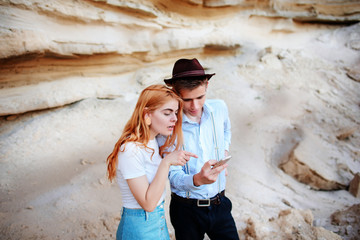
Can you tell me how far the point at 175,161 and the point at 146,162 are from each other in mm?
218

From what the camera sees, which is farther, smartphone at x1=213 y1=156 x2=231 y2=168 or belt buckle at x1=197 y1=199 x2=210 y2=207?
belt buckle at x1=197 y1=199 x2=210 y2=207

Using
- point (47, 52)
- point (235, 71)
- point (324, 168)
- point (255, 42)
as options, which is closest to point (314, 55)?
point (255, 42)

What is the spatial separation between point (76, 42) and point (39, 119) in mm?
1557

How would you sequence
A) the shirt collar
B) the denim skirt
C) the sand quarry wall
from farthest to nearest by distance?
the sand quarry wall → the shirt collar → the denim skirt

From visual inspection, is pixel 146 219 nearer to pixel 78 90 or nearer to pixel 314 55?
pixel 78 90

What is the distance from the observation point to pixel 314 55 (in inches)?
320

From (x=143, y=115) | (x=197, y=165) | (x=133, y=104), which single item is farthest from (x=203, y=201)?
(x=133, y=104)

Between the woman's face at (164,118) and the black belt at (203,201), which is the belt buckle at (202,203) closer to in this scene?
the black belt at (203,201)

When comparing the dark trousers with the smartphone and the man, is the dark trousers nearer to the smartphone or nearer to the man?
the man

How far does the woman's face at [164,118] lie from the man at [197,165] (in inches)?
9.0

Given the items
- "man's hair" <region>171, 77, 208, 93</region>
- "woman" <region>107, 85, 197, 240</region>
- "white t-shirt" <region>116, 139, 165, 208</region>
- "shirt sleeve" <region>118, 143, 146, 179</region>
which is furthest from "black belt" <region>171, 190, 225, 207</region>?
"man's hair" <region>171, 77, 208, 93</region>

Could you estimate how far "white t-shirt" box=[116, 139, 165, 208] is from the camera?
1.46 m

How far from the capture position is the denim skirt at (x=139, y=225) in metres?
1.54

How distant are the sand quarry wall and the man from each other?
1000 mm
